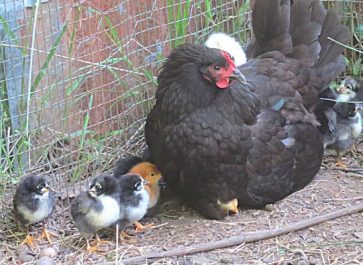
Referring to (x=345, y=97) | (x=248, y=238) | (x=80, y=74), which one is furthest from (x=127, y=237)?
(x=345, y=97)

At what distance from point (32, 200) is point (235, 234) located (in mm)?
1103

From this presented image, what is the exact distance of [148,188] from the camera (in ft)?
13.9

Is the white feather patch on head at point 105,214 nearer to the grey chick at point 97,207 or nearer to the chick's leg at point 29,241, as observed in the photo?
the grey chick at point 97,207

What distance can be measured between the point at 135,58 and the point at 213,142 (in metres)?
1.06

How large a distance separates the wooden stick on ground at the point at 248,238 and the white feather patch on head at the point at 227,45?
111cm

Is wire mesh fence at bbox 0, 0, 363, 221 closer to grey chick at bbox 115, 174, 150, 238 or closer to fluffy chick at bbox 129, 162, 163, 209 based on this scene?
fluffy chick at bbox 129, 162, 163, 209

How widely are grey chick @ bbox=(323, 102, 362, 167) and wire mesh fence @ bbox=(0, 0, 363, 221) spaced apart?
3.19 feet

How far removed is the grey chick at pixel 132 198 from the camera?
3949mm

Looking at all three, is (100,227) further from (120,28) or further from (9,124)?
(120,28)

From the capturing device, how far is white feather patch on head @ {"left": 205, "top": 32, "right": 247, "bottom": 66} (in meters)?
4.59

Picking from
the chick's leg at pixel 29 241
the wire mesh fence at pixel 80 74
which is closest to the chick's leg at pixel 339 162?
the wire mesh fence at pixel 80 74

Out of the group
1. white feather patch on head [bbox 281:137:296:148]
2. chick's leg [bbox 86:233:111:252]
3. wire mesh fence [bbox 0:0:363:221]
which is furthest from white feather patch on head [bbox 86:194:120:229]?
white feather patch on head [bbox 281:137:296:148]

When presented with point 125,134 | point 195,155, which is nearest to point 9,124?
point 125,134

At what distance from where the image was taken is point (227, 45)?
4621mm
